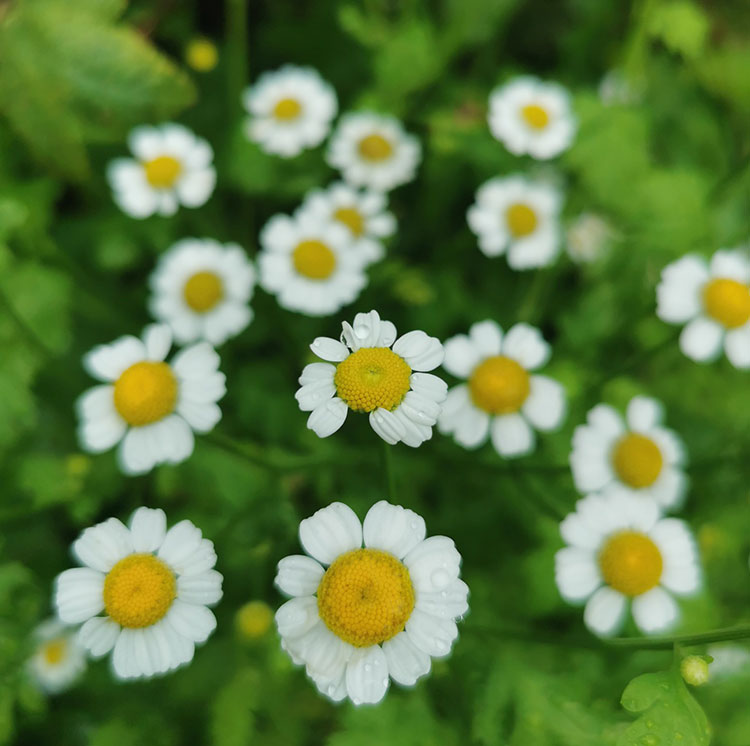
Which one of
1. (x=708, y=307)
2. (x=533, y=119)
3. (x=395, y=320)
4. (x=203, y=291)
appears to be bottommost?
(x=395, y=320)

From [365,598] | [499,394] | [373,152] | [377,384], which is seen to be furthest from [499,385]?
[373,152]

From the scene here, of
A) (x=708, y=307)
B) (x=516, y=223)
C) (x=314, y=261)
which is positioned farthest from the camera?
(x=516, y=223)

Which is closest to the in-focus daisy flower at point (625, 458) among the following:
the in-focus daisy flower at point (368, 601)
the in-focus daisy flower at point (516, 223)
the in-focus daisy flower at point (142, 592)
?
the in-focus daisy flower at point (516, 223)

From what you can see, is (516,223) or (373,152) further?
(373,152)

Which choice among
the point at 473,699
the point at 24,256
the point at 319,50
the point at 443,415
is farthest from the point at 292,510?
the point at 319,50

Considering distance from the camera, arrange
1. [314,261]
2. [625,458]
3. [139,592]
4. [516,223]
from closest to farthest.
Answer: [139,592], [625,458], [314,261], [516,223]

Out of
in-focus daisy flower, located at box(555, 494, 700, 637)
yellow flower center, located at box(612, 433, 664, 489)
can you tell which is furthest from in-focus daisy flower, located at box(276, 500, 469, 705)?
yellow flower center, located at box(612, 433, 664, 489)

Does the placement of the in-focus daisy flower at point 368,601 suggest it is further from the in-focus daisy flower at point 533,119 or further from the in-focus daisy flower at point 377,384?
the in-focus daisy flower at point 533,119

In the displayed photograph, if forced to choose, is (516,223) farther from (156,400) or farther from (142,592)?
(142,592)

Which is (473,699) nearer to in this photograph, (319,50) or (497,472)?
(497,472)
